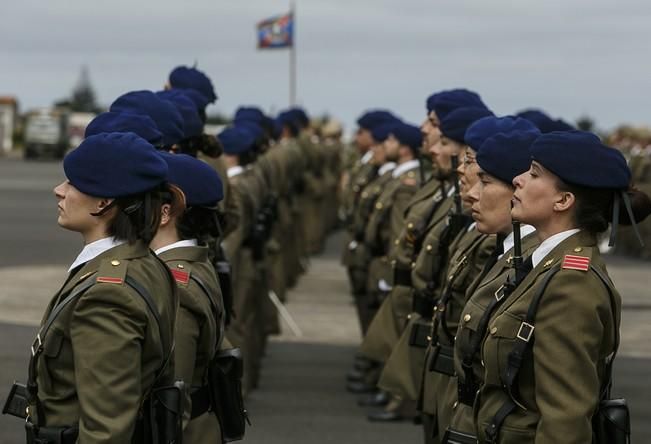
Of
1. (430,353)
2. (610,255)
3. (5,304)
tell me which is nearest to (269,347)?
(5,304)

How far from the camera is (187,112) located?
794 cm

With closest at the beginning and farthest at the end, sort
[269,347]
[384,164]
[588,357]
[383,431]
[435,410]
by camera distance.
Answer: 1. [588,357]
2. [435,410]
3. [383,431]
4. [384,164]
5. [269,347]

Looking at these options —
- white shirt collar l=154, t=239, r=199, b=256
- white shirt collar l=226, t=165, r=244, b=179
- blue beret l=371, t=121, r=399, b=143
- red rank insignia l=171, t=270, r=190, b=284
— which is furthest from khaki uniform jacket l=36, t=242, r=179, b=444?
blue beret l=371, t=121, r=399, b=143

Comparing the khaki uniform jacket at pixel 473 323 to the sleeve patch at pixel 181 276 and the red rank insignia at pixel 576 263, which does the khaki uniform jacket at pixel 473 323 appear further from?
the sleeve patch at pixel 181 276

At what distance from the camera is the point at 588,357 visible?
15.4 ft

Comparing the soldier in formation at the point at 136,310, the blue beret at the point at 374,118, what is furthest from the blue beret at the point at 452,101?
the blue beret at the point at 374,118

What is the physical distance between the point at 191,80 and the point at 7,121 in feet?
237

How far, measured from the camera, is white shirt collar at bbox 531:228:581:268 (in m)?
4.96

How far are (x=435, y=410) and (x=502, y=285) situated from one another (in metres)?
1.30

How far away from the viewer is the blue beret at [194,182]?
6051mm

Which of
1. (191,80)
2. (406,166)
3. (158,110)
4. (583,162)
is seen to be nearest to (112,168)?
(583,162)

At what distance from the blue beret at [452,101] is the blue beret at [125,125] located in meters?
2.55

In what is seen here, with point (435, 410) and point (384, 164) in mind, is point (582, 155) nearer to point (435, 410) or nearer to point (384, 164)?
point (435, 410)

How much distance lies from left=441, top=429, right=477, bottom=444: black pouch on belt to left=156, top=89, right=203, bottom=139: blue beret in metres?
2.79
